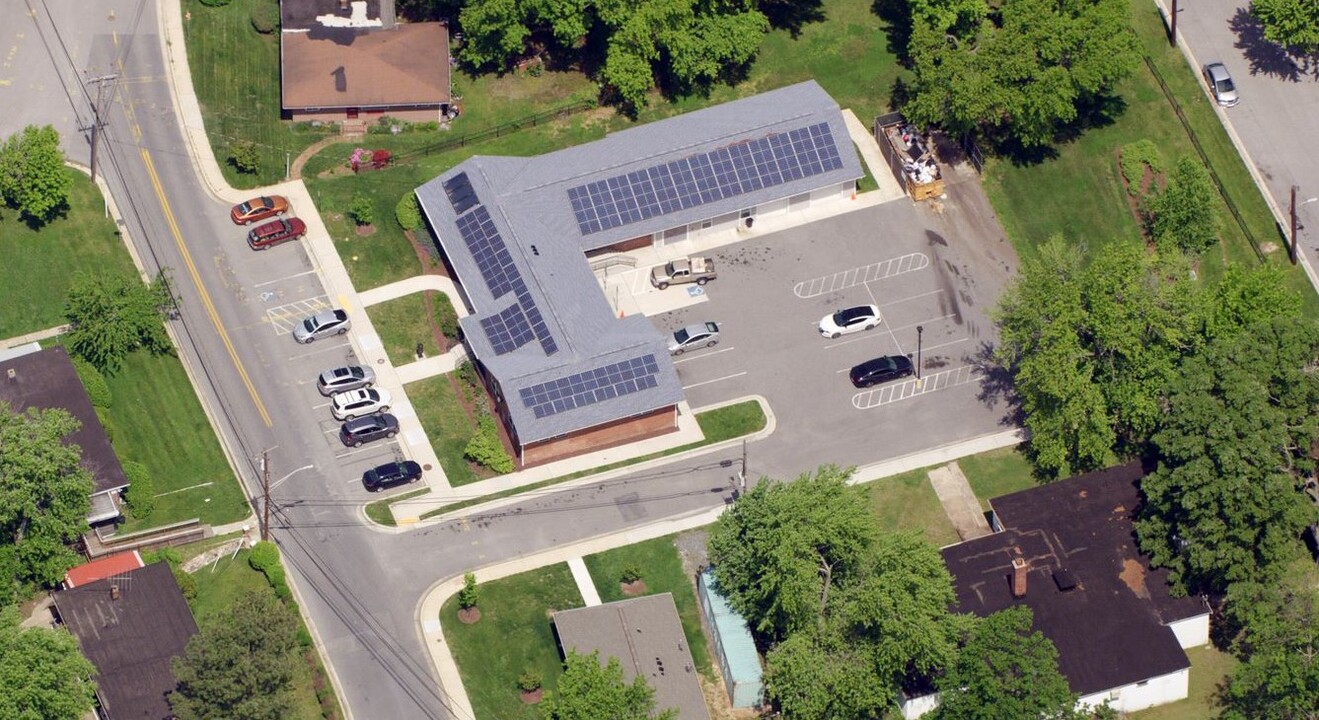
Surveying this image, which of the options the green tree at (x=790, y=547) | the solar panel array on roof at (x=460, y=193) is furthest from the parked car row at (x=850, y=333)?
the solar panel array on roof at (x=460, y=193)

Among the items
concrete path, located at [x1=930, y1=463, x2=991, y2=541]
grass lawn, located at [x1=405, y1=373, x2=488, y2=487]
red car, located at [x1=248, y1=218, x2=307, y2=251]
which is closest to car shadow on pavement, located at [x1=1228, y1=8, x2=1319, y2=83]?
concrete path, located at [x1=930, y1=463, x2=991, y2=541]

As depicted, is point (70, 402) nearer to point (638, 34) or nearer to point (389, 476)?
point (389, 476)

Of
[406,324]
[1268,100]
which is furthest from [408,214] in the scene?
[1268,100]

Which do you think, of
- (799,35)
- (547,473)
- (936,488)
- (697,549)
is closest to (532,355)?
(547,473)

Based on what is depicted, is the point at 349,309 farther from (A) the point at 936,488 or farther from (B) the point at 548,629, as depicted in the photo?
(A) the point at 936,488

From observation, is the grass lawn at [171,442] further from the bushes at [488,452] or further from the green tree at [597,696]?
the green tree at [597,696]

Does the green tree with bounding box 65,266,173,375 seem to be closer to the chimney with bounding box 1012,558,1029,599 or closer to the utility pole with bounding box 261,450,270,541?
the utility pole with bounding box 261,450,270,541
